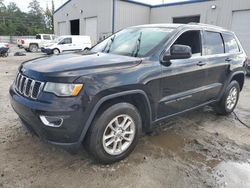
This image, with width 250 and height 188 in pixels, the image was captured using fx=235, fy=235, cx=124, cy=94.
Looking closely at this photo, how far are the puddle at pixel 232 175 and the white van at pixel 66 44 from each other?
18262 millimetres

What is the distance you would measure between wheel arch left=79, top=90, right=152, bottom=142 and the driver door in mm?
254

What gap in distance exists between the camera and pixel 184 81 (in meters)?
3.66

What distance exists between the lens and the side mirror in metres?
3.25

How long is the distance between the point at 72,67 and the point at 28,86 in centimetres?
58

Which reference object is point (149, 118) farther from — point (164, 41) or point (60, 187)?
point (60, 187)

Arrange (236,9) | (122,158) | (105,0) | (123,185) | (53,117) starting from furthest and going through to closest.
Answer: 1. (105,0)
2. (236,9)
3. (122,158)
4. (123,185)
5. (53,117)

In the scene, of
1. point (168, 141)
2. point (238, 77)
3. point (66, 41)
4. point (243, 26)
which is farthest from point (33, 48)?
point (168, 141)

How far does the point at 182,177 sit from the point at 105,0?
21.0m

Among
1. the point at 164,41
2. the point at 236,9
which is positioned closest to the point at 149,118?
the point at 164,41

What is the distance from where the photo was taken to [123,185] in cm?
267

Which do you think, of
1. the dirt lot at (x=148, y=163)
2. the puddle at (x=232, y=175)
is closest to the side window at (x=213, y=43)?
the dirt lot at (x=148, y=163)

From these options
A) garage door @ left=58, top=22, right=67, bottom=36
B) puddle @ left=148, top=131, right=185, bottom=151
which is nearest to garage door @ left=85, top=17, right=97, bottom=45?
garage door @ left=58, top=22, right=67, bottom=36

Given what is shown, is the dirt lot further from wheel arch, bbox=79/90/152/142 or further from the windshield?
the windshield

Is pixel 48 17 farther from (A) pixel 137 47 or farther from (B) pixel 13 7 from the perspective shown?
(A) pixel 137 47
